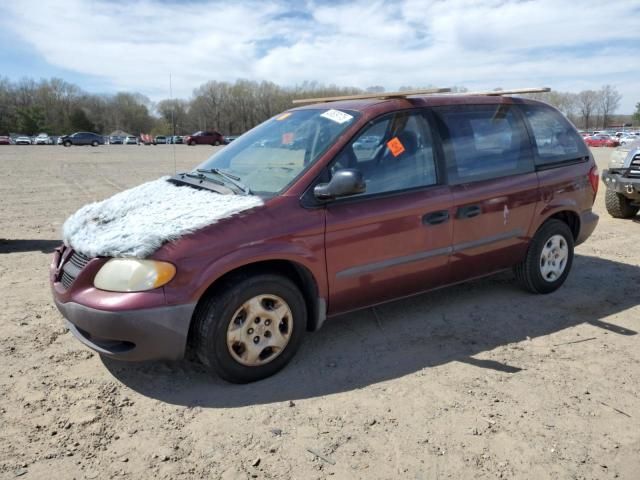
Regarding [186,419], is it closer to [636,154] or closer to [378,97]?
[378,97]

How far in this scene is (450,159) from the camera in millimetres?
3959

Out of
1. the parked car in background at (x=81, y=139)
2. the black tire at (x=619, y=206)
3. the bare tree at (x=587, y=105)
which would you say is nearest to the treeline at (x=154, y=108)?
the bare tree at (x=587, y=105)

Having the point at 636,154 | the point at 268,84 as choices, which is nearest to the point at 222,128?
the point at 268,84

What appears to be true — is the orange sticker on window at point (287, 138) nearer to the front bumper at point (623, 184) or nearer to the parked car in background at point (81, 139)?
the front bumper at point (623, 184)

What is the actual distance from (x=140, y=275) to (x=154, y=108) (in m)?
113

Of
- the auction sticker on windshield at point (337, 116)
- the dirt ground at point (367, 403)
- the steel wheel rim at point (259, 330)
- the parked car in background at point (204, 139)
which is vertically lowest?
the dirt ground at point (367, 403)

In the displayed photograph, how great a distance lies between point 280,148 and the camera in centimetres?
384

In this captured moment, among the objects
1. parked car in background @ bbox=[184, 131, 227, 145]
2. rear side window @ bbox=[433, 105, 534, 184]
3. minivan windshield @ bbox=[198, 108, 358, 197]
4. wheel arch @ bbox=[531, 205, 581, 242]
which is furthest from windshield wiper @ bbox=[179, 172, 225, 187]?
parked car in background @ bbox=[184, 131, 227, 145]

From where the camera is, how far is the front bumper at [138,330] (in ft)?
9.39

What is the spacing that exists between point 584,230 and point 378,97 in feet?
8.34

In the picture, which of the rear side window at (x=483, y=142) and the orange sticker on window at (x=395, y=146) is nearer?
the orange sticker on window at (x=395, y=146)

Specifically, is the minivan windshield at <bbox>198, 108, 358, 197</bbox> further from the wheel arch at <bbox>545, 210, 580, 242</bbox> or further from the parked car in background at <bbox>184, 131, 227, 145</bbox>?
the parked car in background at <bbox>184, 131, 227, 145</bbox>

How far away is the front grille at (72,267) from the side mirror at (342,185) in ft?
4.88

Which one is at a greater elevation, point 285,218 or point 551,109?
point 551,109
